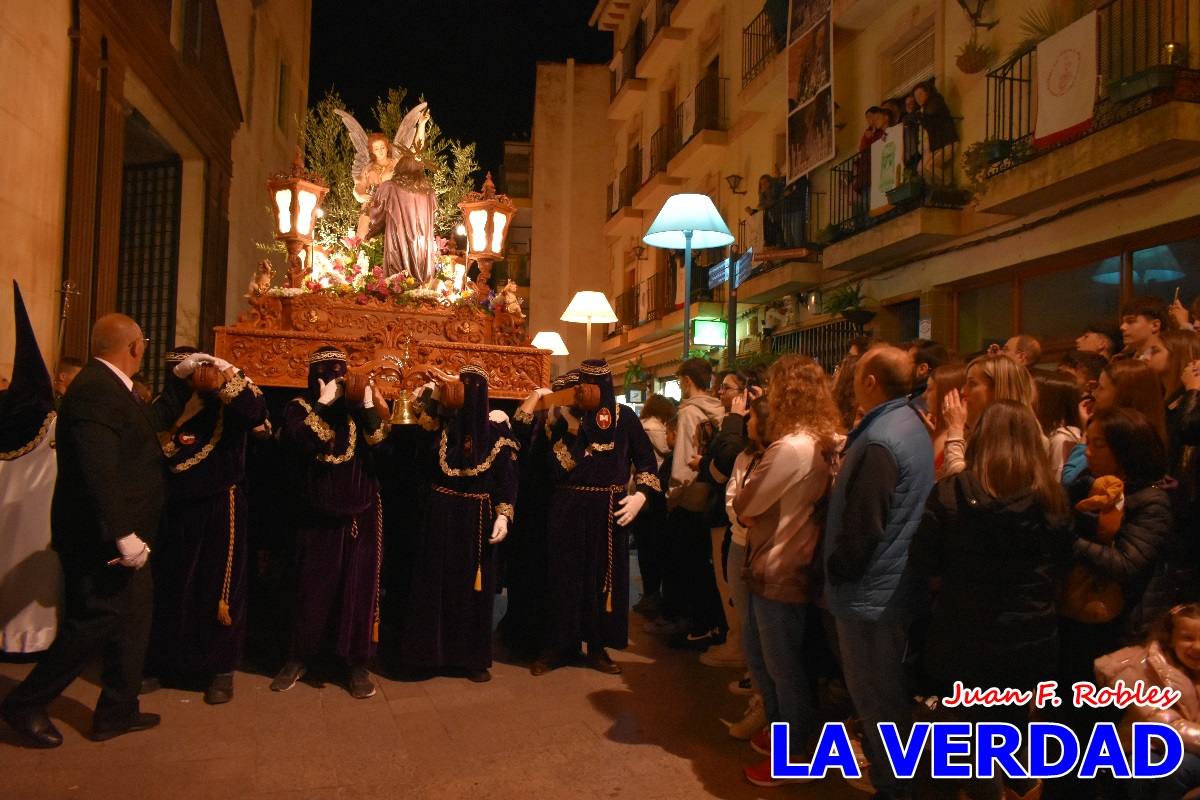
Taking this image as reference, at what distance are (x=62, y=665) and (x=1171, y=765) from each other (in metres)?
4.50

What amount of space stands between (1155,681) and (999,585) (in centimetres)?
62

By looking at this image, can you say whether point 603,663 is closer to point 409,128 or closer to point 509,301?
point 509,301

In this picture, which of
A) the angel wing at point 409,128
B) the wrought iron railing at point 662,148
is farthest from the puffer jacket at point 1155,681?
the wrought iron railing at point 662,148

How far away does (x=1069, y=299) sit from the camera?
9.62 m

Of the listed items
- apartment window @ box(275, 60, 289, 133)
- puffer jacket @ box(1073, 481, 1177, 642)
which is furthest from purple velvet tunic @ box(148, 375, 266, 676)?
apartment window @ box(275, 60, 289, 133)

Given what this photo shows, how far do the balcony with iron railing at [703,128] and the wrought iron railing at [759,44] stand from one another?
125 cm

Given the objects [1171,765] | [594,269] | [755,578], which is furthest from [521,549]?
[594,269]

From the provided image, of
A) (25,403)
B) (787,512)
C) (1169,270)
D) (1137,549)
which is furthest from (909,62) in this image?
(25,403)

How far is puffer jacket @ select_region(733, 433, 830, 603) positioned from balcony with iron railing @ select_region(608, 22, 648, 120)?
21841 millimetres

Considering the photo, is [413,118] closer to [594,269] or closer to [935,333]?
[935,333]

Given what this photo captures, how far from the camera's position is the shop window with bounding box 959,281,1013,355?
10633 millimetres

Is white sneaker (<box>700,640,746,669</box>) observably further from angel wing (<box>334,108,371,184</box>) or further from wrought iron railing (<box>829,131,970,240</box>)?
wrought iron railing (<box>829,131,970,240</box>)

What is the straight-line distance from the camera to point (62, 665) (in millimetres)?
4281

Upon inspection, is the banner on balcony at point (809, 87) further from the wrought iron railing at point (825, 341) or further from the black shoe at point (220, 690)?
the black shoe at point (220, 690)
